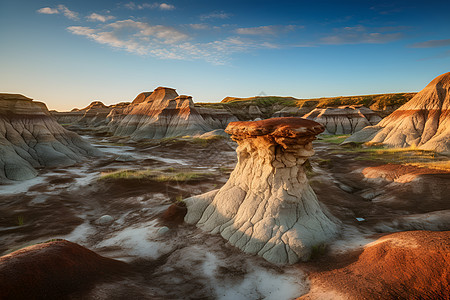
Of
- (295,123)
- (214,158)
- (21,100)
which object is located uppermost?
(21,100)

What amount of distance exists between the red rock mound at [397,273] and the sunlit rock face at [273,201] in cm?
167

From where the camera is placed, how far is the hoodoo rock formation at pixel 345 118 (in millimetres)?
55375

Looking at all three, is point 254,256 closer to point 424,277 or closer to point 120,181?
point 424,277

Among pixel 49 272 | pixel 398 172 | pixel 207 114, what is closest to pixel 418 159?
pixel 398 172

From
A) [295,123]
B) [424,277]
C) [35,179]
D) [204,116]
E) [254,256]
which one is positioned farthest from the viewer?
[204,116]

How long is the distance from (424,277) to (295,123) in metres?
5.16

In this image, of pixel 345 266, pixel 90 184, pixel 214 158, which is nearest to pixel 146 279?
pixel 345 266

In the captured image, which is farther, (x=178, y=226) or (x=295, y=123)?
(x=178, y=226)

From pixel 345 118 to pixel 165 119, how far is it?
44461mm

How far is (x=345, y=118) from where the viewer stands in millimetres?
56625

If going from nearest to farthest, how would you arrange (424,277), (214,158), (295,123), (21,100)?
Answer: (424,277)
(295,123)
(21,100)
(214,158)

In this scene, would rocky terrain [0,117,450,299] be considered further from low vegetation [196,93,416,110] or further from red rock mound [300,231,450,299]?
low vegetation [196,93,416,110]

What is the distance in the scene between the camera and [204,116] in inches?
2232

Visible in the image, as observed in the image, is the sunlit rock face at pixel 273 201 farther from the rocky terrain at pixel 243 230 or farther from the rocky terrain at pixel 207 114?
the rocky terrain at pixel 207 114
